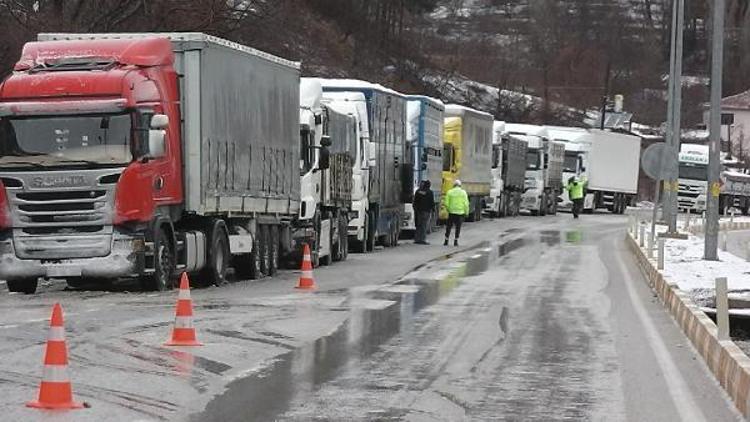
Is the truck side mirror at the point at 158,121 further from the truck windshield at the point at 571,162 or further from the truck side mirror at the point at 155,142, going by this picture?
the truck windshield at the point at 571,162

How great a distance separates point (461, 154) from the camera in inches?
1850

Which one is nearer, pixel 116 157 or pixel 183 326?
pixel 183 326

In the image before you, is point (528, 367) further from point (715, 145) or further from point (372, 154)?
point (372, 154)

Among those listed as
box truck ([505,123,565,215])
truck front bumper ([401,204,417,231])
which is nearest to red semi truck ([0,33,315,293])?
truck front bumper ([401,204,417,231])

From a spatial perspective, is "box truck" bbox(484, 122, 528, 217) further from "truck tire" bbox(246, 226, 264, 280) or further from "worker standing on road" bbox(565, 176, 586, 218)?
"truck tire" bbox(246, 226, 264, 280)

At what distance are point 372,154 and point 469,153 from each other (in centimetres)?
1640

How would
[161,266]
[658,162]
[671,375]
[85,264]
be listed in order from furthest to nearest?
[658,162]
[161,266]
[85,264]
[671,375]

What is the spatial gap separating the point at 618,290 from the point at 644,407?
12.2 m

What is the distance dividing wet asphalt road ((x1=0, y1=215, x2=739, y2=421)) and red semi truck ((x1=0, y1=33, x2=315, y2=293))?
0.58 metres

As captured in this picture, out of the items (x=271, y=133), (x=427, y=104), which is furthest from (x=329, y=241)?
(x=427, y=104)

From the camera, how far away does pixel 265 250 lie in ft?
80.1

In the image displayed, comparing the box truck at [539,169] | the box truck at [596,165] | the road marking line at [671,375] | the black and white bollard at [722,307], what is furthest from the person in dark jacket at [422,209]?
the box truck at [596,165]

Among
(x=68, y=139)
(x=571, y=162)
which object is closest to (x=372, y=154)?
(x=68, y=139)

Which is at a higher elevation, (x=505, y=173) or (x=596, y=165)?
(x=596, y=165)
